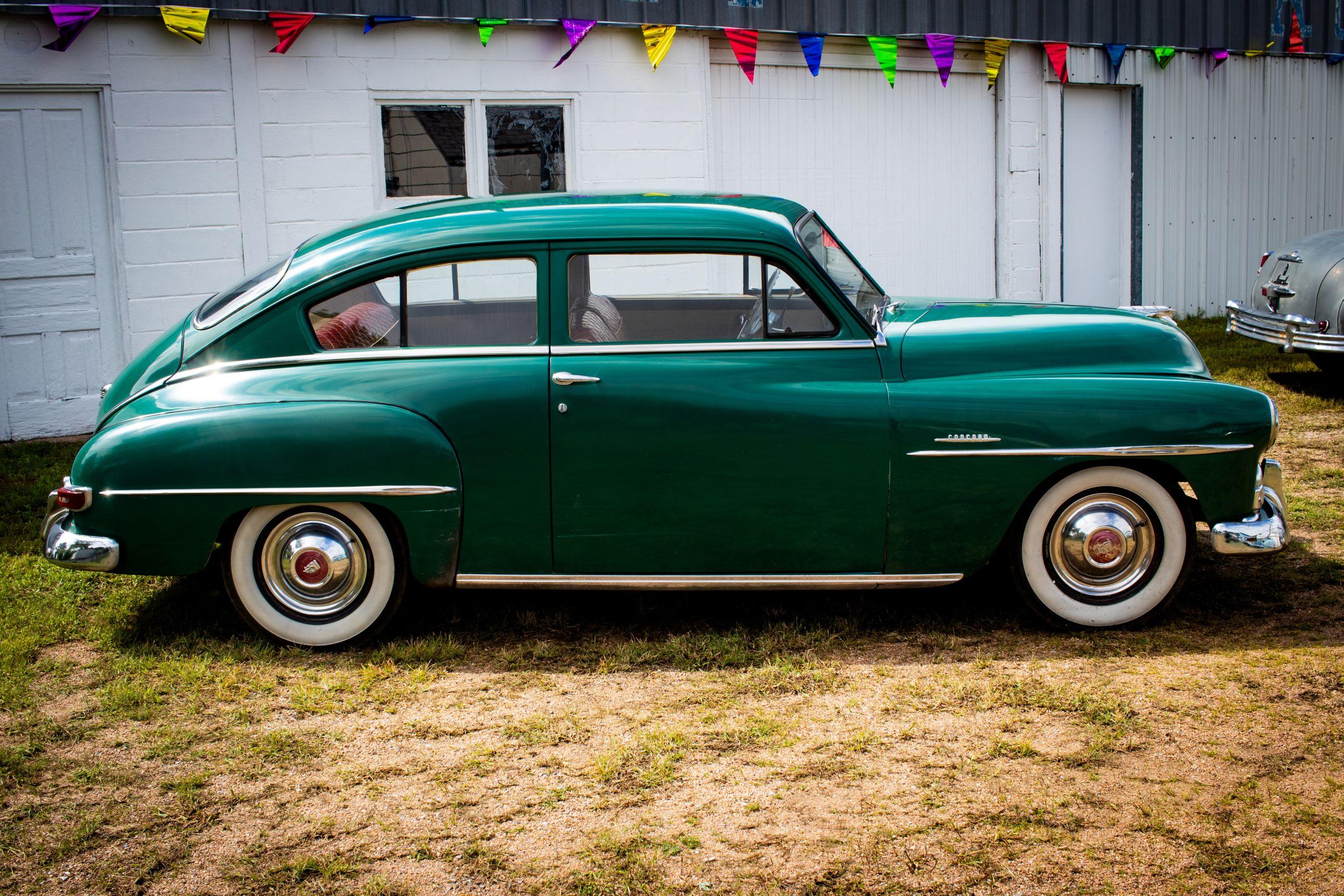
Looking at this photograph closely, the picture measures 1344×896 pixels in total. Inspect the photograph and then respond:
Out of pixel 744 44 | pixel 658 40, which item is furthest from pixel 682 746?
pixel 744 44

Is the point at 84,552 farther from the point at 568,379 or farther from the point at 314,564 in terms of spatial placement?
the point at 568,379

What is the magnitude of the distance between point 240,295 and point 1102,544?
131 inches

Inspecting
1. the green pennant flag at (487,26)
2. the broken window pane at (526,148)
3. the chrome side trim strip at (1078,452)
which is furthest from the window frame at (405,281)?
the green pennant flag at (487,26)

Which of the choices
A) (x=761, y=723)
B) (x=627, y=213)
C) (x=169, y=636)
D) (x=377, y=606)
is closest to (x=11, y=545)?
(x=169, y=636)

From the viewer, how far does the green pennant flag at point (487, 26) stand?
28.8 ft

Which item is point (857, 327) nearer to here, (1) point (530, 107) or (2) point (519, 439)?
(2) point (519, 439)

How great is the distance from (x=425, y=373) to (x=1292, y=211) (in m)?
11.8

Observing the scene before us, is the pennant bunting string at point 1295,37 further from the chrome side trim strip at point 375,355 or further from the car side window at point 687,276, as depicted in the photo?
the chrome side trim strip at point 375,355

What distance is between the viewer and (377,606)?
431 cm

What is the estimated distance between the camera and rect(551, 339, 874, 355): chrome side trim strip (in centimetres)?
420

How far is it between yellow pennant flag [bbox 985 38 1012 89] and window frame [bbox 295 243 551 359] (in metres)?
7.87

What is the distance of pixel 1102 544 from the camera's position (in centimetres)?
423

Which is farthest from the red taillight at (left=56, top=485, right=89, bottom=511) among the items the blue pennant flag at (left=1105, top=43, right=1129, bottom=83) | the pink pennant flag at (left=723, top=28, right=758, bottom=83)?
the blue pennant flag at (left=1105, top=43, right=1129, bottom=83)

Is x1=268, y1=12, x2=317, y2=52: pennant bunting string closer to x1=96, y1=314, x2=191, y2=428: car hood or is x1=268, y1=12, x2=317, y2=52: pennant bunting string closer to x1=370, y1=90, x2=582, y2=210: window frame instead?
x1=370, y1=90, x2=582, y2=210: window frame
